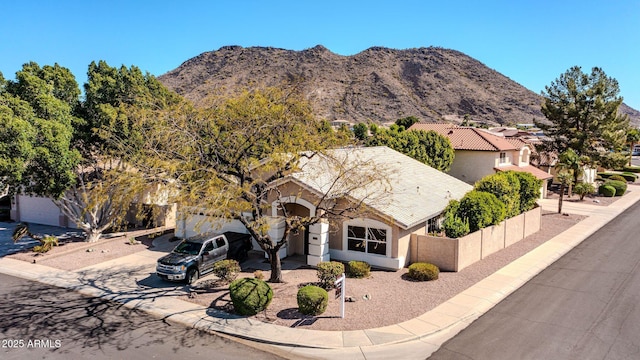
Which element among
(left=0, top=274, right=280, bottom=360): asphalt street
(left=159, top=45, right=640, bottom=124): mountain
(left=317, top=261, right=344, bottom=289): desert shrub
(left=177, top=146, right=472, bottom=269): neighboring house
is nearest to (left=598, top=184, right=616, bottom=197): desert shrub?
(left=177, top=146, right=472, bottom=269): neighboring house

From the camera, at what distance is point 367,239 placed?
1980cm

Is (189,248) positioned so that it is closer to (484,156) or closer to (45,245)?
(45,245)

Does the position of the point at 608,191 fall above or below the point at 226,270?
above

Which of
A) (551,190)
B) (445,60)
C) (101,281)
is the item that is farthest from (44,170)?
(445,60)

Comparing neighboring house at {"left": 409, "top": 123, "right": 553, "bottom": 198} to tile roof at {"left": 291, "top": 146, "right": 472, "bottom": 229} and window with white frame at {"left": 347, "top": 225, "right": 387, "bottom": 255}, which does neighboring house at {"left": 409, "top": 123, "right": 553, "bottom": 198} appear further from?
window with white frame at {"left": 347, "top": 225, "right": 387, "bottom": 255}

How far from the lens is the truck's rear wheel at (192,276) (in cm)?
1764

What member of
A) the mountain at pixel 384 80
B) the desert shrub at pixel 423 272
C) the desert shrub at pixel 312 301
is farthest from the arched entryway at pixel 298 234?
the mountain at pixel 384 80

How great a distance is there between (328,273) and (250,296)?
359cm

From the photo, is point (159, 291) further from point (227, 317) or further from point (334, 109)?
point (334, 109)

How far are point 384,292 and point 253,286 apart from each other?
5.19 metres

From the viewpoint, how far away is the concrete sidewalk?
12375 millimetres

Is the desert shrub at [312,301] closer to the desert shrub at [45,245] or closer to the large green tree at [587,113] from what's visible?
the desert shrub at [45,245]

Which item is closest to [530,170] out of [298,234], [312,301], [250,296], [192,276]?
[298,234]

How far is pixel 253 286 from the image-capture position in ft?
47.7
